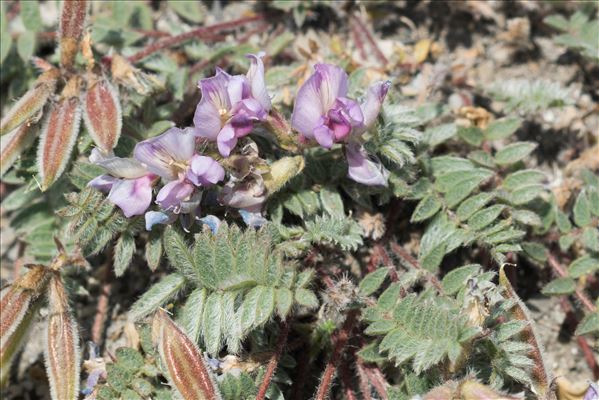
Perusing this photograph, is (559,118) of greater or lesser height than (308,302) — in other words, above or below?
below

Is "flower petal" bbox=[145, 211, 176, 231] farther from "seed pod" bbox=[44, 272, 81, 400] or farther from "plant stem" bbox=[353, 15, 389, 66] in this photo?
"plant stem" bbox=[353, 15, 389, 66]

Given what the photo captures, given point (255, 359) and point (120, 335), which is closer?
point (255, 359)

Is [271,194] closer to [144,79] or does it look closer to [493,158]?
[144,79]

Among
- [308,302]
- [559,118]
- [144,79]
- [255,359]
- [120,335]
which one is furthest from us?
[559,118]

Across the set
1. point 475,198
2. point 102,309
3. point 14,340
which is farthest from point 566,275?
point 14,340

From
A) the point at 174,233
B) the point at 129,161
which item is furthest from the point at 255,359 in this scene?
the point at 129,161

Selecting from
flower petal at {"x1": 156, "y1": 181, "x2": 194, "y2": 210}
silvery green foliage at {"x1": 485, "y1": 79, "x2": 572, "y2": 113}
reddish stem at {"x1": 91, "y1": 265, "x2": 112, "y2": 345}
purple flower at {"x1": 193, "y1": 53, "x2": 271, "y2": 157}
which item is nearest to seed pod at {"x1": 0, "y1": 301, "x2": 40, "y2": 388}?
reddish stem at {"x1": 91, "y1": 265, "x2": 112, "y2": 345}
